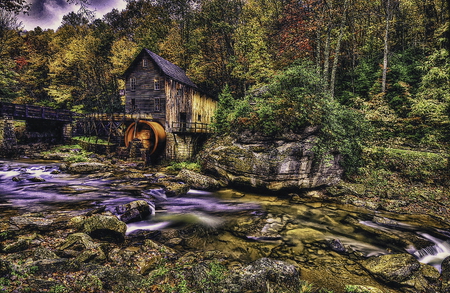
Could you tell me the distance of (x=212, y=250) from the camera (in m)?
5.68

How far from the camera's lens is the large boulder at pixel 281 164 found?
10.7m

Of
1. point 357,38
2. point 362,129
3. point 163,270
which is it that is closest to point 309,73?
point 362,129

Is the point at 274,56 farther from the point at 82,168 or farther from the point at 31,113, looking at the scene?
the point at 31,113

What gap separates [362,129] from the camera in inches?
482

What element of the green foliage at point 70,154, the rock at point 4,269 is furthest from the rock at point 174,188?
the green foliage at point 70,154

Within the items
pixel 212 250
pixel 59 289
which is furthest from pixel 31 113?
pixel 212 250

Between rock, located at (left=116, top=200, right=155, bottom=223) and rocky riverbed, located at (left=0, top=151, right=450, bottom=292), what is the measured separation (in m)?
0.04

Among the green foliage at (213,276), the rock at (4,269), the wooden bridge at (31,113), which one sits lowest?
the green foliage at (213,276)

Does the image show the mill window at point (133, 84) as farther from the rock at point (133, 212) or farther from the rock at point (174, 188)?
the rock at point (133, 212)

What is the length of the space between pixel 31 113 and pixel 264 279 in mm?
27077

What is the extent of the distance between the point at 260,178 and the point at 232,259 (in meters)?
6.16

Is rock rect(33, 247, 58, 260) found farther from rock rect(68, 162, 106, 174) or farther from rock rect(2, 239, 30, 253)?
rock rect(68, 162, 106, 174)

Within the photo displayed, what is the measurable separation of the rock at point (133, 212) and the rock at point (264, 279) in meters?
4.70

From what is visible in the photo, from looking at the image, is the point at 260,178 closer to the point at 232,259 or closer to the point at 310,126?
the point at 310,126
